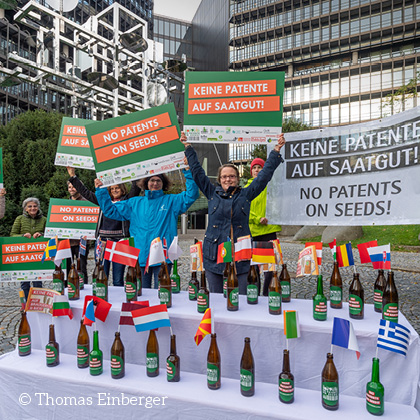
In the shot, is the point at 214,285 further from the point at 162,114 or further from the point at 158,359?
the point at 162,114

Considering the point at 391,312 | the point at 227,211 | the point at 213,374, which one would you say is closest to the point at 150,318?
the point at 213,374

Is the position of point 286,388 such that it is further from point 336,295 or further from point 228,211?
point 228,211

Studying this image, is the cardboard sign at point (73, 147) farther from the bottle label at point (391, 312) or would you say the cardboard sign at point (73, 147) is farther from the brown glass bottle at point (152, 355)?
the bottle label at point (391, 312)

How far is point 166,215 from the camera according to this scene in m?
3.54

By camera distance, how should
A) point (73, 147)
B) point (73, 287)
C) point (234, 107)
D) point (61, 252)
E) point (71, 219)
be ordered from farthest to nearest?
point (71, 219) → point (73, 147) → point (234, 107) → point (61, 252) → point (73, 287)

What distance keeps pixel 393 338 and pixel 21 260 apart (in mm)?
4150

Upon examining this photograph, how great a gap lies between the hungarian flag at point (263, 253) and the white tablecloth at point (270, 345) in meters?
0.37

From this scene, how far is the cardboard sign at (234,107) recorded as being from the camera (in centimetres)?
337

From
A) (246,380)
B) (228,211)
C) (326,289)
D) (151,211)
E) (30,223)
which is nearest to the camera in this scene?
(246,380)

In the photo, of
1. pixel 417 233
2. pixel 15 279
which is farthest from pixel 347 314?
pixel 417 233

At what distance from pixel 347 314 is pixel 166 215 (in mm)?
2023

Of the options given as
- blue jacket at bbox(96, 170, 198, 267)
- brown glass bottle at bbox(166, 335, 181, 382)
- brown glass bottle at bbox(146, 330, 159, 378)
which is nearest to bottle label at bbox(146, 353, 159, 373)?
brown glass bottle at bbox(146, 330, 159, 378)

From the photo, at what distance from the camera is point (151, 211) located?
11.6ft

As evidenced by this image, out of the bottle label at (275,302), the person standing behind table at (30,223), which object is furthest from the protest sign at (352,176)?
the person standing behind table at (30,223)
